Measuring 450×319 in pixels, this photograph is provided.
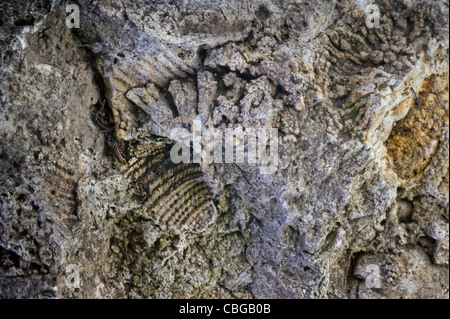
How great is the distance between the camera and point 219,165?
287 cm

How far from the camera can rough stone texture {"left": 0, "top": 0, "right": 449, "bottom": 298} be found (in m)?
2.40

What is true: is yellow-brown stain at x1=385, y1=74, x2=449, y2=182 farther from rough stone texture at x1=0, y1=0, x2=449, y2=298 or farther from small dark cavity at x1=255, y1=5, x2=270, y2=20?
small dark cavity at x1=255, y1=5, x2=270, y2=20

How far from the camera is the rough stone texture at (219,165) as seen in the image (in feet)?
7.88

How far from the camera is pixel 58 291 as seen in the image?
2.37m

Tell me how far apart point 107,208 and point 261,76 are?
1.37 metres

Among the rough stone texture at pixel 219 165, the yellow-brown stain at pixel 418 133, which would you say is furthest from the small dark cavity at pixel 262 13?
the yellow-brown stain at pixel 418 133

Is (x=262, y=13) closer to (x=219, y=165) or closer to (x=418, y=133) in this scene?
(x=219, y=165)

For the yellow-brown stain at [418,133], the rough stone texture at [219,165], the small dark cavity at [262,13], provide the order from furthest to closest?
the yellow-brown stain at [418,133]
the small dark cavity at [262,13]
the rough stone texture at [219,165]

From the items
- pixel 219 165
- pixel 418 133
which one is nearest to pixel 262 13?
pixel 219 165

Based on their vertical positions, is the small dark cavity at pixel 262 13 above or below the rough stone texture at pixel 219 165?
above

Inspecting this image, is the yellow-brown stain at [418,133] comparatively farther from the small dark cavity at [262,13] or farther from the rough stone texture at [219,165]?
the small dark cavity at [262,13]

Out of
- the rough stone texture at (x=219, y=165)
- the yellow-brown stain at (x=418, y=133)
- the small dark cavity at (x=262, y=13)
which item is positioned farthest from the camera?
the yellow-brown stain at (x=418, y=133)

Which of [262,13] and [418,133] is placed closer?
[262,13]

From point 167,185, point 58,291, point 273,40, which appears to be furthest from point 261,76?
point 58,291
